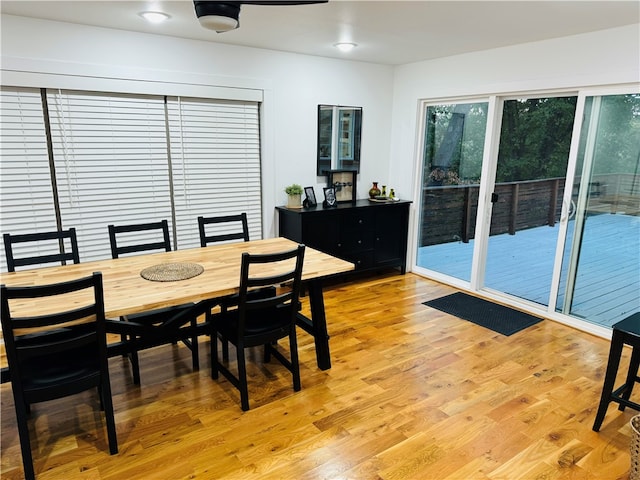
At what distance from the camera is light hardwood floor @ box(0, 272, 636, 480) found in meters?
2.14

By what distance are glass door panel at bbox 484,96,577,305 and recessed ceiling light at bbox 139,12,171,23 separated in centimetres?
313

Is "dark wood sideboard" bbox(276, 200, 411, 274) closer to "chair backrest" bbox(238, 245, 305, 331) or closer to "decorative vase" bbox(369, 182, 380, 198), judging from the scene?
"decorative vase" bbox(369, 182, 380, 198)

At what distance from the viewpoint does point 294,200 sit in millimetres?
4523

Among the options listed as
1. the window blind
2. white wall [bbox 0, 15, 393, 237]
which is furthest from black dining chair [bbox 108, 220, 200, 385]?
white wall [bbox 0, 15, 393, 237]

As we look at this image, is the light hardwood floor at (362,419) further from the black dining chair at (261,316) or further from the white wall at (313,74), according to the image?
the white wall at (313,74)

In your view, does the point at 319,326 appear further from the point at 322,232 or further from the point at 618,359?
the point at 618,359

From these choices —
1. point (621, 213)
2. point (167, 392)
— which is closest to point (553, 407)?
point (621, 213)

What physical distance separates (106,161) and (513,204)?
384cm

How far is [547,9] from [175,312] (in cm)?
315

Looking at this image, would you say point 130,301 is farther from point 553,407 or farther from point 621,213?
point 621,213

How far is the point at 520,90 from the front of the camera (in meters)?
3.90

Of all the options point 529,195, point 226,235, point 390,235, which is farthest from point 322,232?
point 529,195

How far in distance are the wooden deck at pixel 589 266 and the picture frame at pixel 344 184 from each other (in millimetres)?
1423

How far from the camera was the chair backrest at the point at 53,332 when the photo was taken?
1850mm
